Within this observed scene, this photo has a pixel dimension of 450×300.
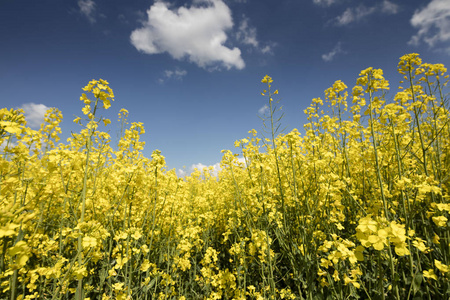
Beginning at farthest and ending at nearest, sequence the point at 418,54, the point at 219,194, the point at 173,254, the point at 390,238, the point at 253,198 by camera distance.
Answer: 1. the point at 219,194
2. the point at 173,254
3. the point at 253,198
4. the point at 418,54
5. the point at 390,238

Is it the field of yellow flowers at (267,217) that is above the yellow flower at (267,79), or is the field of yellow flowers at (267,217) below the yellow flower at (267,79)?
below

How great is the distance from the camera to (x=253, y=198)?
11.0ft

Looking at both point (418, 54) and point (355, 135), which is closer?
point (418, 54)

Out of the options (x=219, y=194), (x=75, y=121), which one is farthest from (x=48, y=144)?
(x=219, y=194)

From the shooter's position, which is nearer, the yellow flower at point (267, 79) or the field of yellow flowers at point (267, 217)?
the field of yellow flowers at point (267, 217)

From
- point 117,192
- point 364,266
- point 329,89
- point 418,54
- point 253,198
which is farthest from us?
point 329,89

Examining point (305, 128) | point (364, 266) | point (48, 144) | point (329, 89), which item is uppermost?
point (329, 89)

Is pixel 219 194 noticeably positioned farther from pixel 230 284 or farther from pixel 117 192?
pixel 117 192

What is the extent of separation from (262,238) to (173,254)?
5.54 feet

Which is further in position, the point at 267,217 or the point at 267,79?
the point at 267,79

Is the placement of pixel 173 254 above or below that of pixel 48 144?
below

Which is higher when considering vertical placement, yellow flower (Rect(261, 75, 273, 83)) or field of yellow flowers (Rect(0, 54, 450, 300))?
yellow flower (Rect(261, 75, 273, 83))

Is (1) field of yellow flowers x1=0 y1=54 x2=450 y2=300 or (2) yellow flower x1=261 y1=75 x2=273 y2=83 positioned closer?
(1) field of yellow flowers x1=0 y1=54 x2=450 y2=300

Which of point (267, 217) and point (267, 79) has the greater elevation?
point (267, 79)
